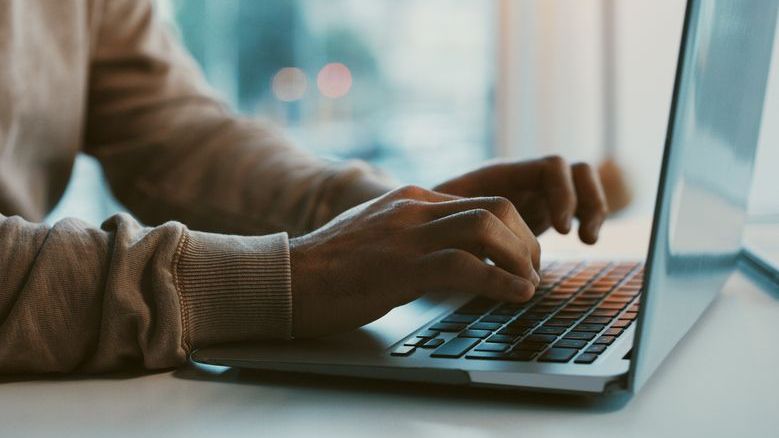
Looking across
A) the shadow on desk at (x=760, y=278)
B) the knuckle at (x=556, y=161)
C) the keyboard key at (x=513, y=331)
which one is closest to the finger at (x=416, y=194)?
the keyboard key at (x=513, y=331)

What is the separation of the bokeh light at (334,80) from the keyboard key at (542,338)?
162 inches

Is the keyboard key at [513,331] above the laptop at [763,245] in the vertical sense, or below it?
above

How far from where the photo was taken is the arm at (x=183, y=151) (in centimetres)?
97

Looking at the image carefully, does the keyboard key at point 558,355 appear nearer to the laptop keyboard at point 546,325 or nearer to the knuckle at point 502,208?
the laptop keyboard at point 546,325

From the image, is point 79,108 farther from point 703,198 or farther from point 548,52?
point 548,52

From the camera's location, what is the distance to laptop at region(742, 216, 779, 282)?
0.81 metres

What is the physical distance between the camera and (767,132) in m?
0.94

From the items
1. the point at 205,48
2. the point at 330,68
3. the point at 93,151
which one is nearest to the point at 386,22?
the point at 330,68

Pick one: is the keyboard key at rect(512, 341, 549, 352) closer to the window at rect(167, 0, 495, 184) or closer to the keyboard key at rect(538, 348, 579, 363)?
the keyboard key at rect(538, 348, 579, 363)

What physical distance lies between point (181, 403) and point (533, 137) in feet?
6.00

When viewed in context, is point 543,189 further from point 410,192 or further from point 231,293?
point 231,293

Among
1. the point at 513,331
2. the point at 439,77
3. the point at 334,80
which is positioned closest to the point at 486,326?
the point at 513,331

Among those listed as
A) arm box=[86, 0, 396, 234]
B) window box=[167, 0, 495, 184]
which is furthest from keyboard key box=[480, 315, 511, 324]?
window box=[167, 0, 495, 184]

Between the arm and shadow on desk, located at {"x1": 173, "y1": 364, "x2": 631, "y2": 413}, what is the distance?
1.25 ft
